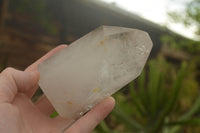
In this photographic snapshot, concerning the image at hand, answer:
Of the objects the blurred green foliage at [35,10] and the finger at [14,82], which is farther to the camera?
the blurred green foliage at [35,10]

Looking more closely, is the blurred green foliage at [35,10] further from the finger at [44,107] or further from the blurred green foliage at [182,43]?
the finger at [44,107]

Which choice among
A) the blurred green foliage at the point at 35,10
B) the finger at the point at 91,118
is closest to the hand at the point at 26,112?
the finger at the point at 91,118

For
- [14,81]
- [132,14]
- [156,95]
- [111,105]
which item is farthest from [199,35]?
[14,81]

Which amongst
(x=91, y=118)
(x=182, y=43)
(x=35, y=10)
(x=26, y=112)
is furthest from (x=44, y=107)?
(x=182, y=43)

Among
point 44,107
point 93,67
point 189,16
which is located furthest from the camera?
point 189,16

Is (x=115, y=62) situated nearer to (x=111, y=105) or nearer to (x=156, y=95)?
(x=111, y=105)

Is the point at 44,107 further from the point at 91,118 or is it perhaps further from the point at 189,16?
the point at 189,16
